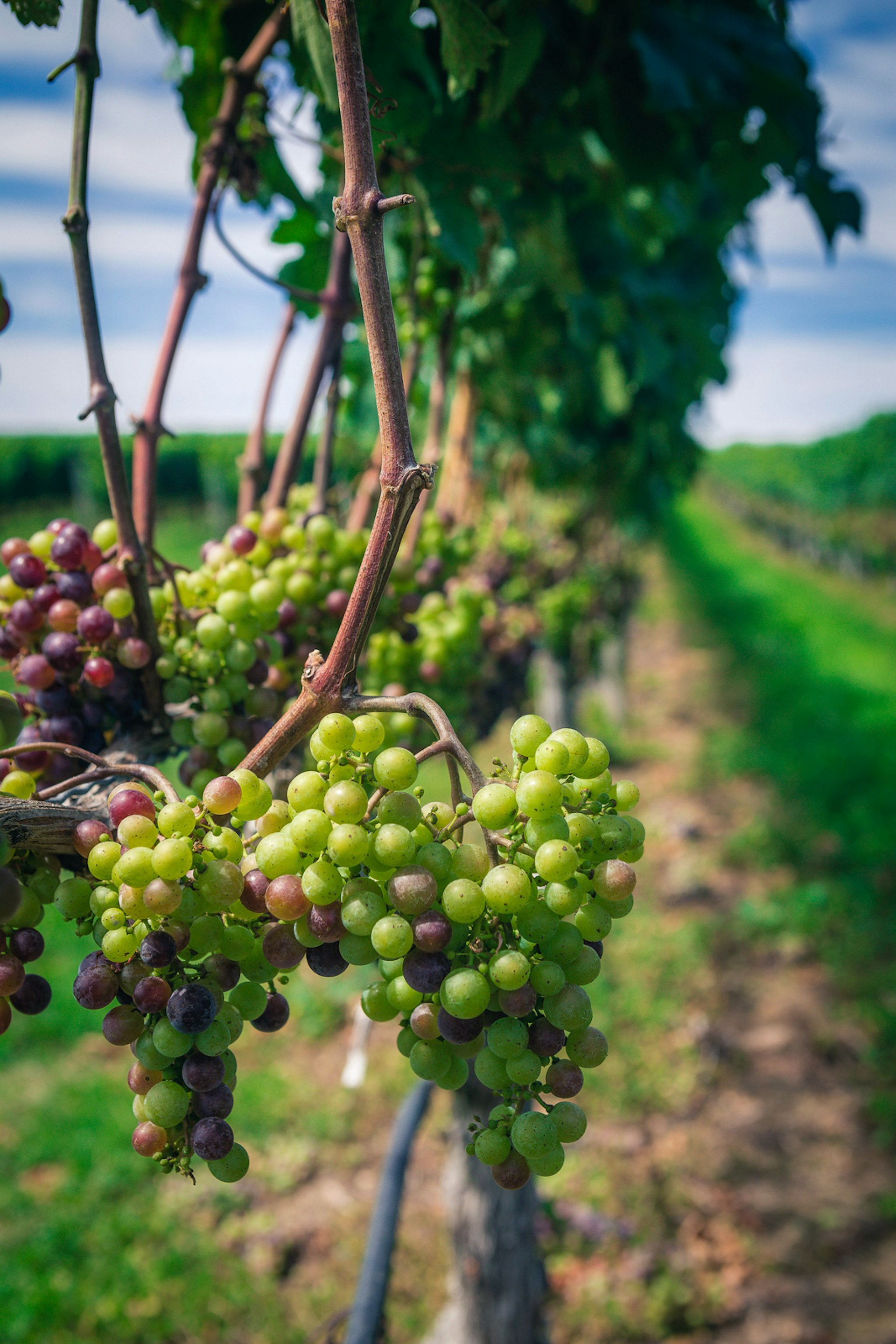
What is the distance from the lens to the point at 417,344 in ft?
7.27

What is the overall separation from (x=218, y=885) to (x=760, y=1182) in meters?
4.98

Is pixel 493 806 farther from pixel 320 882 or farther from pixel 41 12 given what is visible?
pixel 41 12

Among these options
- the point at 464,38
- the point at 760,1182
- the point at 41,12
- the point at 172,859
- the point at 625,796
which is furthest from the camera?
the point at 760,1182

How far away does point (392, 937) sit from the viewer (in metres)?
0.71

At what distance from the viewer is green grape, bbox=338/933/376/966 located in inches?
29.6

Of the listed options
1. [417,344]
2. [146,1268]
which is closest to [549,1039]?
[417,344]

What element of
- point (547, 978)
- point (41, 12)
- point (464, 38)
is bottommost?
point (547, 978)

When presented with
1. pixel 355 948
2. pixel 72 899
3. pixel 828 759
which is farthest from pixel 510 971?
pixel 828 759

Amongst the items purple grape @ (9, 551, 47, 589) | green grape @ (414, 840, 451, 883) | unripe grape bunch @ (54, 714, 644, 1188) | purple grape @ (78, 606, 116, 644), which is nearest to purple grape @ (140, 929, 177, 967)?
unripe grape bunch @ (54, 714, 644, 1188)

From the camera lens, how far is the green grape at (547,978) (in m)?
0.73

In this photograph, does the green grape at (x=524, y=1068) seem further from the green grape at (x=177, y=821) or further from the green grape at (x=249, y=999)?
the green grape at (x=177, y=821)

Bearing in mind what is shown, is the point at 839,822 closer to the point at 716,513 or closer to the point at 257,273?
the point at 257,273

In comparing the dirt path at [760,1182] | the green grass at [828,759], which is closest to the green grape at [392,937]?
the dirt path at [760,1182]

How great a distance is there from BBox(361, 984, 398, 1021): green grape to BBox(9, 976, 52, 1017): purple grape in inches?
11.2
